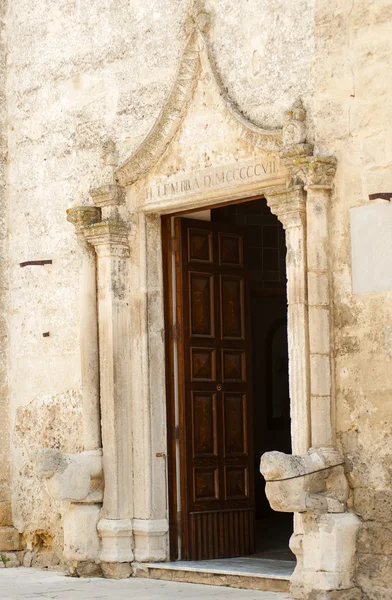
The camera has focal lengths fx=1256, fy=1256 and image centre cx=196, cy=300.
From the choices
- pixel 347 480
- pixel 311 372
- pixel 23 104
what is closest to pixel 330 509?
pixel 347 480

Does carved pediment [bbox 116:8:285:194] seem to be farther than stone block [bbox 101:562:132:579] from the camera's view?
No

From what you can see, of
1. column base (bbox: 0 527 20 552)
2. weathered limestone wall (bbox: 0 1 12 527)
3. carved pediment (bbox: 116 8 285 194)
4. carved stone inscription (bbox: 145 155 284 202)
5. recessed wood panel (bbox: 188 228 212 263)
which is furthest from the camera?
weathered limestone wall (bbox: 0 1 12 527)

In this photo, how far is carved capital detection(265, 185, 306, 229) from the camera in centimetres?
766

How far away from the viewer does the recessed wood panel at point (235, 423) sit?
30.3ft


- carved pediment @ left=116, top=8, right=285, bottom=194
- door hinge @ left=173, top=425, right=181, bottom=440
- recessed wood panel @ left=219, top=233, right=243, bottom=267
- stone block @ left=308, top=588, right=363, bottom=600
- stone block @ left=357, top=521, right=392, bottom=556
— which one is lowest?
stone block @ left=308, top=588, right=363, bottom=600

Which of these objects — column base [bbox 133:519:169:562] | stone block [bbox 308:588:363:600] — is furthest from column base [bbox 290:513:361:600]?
column base [bbox 133:519:169:562]

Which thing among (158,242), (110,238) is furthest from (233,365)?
(110,238)

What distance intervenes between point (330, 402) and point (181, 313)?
6.03 ft

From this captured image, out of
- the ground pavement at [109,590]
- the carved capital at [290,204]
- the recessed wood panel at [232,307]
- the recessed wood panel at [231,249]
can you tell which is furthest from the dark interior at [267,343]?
the carved capital at [290,204]

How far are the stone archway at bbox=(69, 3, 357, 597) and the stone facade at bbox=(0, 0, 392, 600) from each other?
0.04ft

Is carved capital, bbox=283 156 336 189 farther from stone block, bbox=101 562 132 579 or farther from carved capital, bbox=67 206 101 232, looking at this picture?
stone block, bbox=101 562 132 579

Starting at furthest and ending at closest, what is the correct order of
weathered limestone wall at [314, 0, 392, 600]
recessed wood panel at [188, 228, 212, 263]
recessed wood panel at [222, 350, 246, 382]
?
recessed wood panel at [222, 350, 246, 382] → recessed wood panel at [188, 228, 212, 263] → weathered limestone wall at [314, 0, 392, 600]

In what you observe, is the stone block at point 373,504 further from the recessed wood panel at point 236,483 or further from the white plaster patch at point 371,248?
the recessed wood panel at point 236,483

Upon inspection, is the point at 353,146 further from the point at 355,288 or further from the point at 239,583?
the point at 239,583
